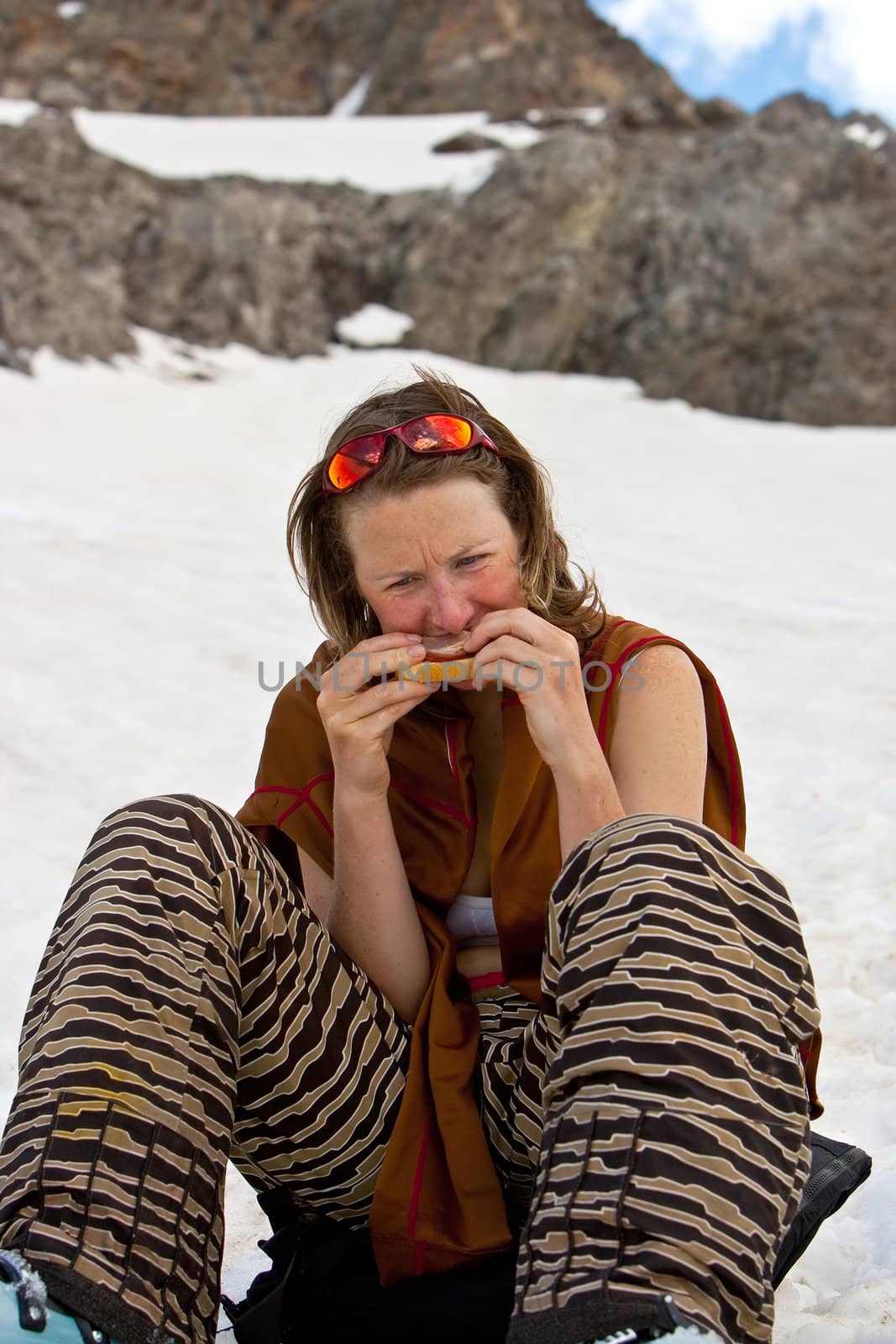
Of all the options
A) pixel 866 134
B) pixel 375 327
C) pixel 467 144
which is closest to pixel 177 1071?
pixel 375 327

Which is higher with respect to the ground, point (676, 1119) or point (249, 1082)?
point (676, 1119)

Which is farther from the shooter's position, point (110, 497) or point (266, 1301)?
→ point (110, 497)

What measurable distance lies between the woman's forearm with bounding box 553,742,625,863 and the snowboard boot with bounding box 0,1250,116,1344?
98cm

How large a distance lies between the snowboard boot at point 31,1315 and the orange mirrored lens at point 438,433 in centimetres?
154

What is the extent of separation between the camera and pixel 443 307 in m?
22.6

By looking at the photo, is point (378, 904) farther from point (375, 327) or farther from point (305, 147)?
point (305, 147)

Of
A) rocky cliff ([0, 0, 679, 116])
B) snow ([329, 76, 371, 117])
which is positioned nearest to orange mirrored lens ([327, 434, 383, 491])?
rocky cliff ([0, 0, 679, 116])

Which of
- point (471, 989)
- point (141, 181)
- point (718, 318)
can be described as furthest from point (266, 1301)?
point (141, 181)

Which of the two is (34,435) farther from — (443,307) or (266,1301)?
(266,1301)

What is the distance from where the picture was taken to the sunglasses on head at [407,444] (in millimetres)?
2270

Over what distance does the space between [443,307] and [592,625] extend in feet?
70.3

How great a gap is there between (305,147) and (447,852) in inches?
1164

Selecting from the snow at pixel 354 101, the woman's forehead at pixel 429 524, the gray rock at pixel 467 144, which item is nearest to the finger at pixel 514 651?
the woman's forehead at pixel 429 524

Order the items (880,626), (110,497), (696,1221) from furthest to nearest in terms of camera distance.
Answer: (110,497), (880,626), (696,1221)
